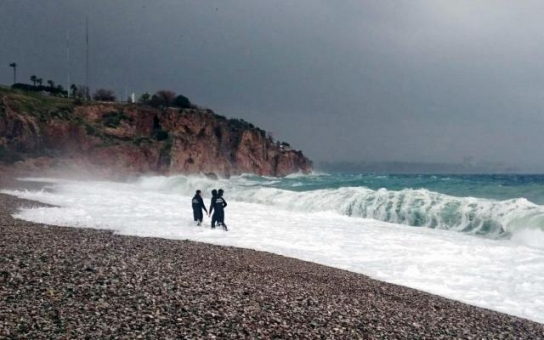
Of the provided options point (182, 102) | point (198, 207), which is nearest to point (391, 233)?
point (198, 207)

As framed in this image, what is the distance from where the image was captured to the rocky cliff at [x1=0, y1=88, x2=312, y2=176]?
55.8 metres

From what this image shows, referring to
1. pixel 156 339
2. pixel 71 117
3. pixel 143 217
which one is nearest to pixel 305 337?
pixel 156 339

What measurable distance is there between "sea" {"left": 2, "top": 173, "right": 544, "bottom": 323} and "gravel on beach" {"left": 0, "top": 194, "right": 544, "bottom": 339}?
1922mm

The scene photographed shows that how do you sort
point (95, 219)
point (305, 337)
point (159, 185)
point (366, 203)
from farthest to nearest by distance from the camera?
point (159, 185) < point (366, 203) < point (95, 219) < point (305, 337)

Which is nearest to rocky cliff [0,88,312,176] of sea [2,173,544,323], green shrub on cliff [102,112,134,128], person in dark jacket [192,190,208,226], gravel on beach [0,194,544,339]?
green shrub on cliff [102,112,134,128]

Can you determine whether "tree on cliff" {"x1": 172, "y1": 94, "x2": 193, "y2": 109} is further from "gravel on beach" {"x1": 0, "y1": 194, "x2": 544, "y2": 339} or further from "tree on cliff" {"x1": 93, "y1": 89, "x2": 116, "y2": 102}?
"gravel on beach" {"x1": 0, "y1": 194, "x2": 544, "y2": 339}

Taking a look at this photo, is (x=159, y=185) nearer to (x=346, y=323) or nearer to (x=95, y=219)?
(x=95, y=219)

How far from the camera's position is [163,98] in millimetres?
88188

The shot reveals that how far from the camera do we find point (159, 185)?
49.1 m

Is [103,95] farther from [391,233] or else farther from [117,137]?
[391,233]

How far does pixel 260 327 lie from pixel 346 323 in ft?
4.51

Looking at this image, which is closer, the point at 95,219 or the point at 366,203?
the point at 95,219

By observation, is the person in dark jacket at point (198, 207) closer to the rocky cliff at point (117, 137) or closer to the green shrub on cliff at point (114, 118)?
the rocky cliff at point (117, 137)

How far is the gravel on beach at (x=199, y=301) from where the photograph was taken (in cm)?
611
